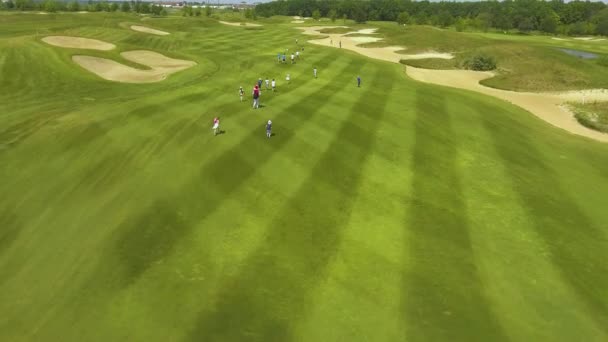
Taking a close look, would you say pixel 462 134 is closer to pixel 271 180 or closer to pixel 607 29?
pixel 271 180

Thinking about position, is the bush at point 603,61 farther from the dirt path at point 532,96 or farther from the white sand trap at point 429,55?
the white sand trap at point 429,55

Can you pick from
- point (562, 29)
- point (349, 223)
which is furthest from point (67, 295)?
point (562, 29)

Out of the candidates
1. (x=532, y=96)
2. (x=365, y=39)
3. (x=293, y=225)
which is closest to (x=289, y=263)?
(x=293, y=225)

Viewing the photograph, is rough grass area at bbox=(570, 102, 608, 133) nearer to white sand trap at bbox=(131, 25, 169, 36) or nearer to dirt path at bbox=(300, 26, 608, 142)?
dirt path at bbox=(300, 26, 608, 142)

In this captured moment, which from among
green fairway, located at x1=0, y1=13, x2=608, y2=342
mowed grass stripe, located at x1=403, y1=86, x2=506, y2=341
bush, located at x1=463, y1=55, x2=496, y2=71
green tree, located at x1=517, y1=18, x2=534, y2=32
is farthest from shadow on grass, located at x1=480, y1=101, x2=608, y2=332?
green tree, located at x1=517, y1=18, x2=534, y2=32

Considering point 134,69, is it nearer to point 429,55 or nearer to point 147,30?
point 147,30

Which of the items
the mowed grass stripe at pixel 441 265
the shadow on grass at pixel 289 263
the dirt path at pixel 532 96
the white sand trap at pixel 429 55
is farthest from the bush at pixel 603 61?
the shadow on grass at pixel 289 263
